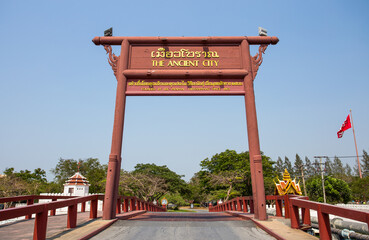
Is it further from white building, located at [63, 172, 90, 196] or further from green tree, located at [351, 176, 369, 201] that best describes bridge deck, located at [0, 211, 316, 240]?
green tree, located at [351, 176, 369, 201]

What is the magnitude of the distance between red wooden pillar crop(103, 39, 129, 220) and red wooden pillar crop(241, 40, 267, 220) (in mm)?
4220

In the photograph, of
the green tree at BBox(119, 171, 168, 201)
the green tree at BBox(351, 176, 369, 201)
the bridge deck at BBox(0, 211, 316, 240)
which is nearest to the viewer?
the bridge deck at BBox(0, 211, 316, 240)

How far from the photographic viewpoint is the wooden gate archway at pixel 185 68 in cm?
865

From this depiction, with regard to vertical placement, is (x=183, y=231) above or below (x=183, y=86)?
below

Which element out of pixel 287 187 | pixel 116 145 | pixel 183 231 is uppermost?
pixel 116 145

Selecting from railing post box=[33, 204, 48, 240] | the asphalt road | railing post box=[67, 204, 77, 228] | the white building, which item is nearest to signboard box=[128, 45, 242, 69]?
railing post box=[67, 204, 77, 228]

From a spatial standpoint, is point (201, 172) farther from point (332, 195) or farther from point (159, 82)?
point (159, 82)

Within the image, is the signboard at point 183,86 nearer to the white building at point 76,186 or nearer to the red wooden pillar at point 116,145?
the red wooden pillar at point 116,145

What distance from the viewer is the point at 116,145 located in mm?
8062

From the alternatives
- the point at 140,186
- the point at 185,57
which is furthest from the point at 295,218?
the point at 140,186

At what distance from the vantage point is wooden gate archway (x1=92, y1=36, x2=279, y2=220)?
28.4ft

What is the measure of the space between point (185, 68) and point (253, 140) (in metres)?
3.65

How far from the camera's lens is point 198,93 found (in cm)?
905

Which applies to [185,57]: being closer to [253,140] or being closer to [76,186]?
[253,140]
